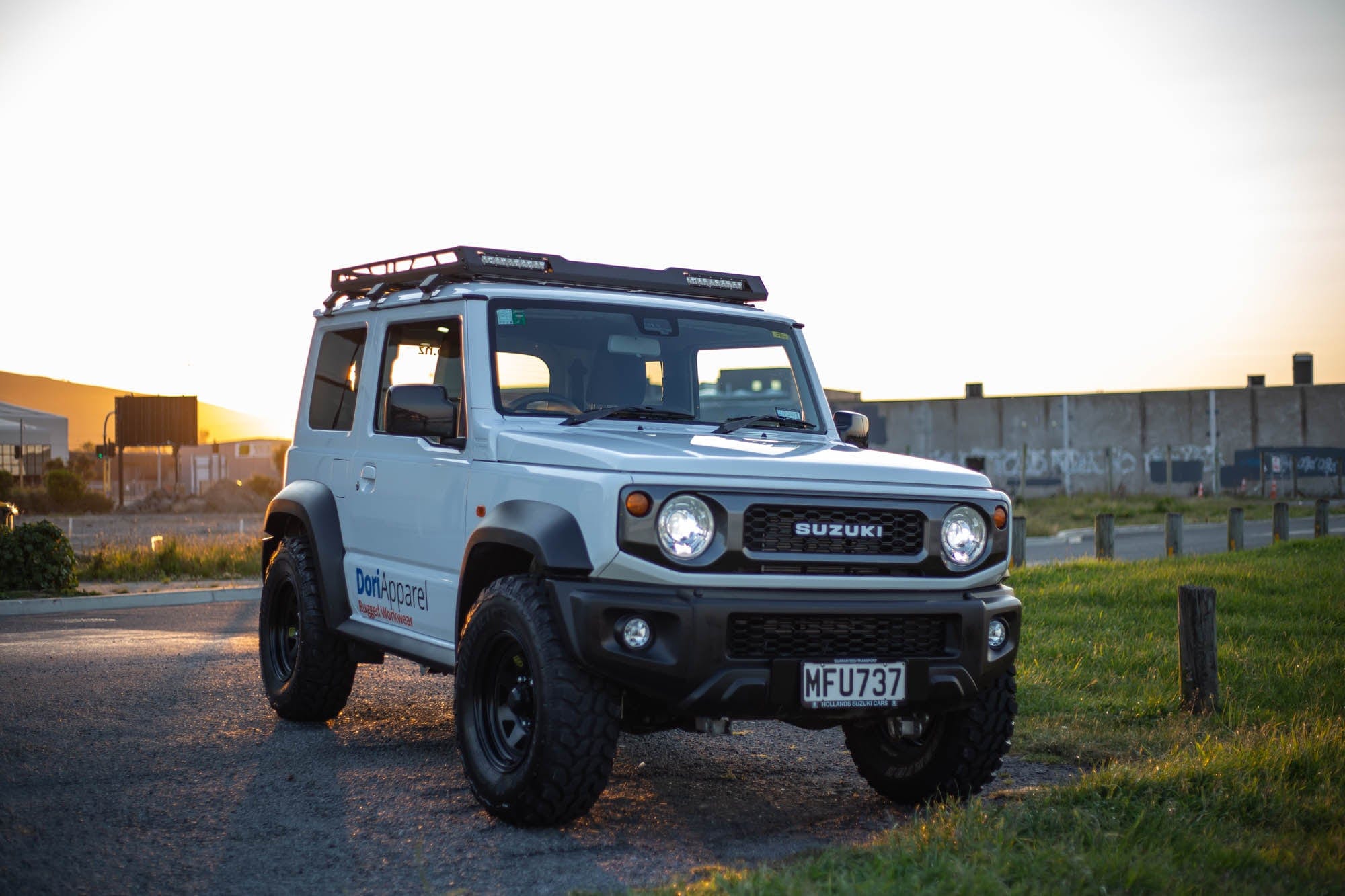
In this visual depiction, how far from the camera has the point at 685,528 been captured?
15.1ft

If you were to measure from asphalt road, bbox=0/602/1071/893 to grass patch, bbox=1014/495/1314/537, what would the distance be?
23.8 m

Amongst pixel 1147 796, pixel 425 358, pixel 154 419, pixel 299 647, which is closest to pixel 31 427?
pixel 154 419

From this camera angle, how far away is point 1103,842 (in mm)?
4344

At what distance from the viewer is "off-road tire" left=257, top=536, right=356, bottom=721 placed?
272 inches

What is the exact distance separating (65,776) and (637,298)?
348cm

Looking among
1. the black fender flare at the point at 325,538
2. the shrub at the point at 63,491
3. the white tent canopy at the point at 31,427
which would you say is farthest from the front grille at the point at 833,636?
the white tent canopy at the point at 31,427

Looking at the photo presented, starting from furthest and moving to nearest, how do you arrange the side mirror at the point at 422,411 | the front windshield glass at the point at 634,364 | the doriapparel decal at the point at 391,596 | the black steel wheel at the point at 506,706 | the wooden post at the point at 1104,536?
the wooden post at the point at 1104,536, the doriapparel decal at the point at 391,596, the front windshield glass at the point at 634,364, the side mirror at the point at 422,411, the black steel wheel at the point at 506,706

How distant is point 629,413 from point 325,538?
2.16 meters

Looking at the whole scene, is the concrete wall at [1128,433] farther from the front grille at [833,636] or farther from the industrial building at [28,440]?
the front grille at [833,636]

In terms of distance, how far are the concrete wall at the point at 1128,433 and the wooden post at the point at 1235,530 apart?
31725 millimetres

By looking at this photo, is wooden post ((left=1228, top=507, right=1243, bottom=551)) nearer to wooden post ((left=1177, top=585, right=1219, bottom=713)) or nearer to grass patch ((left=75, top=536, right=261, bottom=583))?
wooden post ((left=1177, top=585, right=1219, bottom=713))

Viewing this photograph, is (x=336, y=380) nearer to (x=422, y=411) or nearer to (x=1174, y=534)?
(x=422, y=411)

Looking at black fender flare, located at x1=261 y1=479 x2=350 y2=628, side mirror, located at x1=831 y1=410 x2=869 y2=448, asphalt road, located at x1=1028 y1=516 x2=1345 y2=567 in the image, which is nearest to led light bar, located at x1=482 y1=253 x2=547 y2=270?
side mirror, located at x1=831 y1=410 x2=869 y2=448

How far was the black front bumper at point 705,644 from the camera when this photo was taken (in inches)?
177
